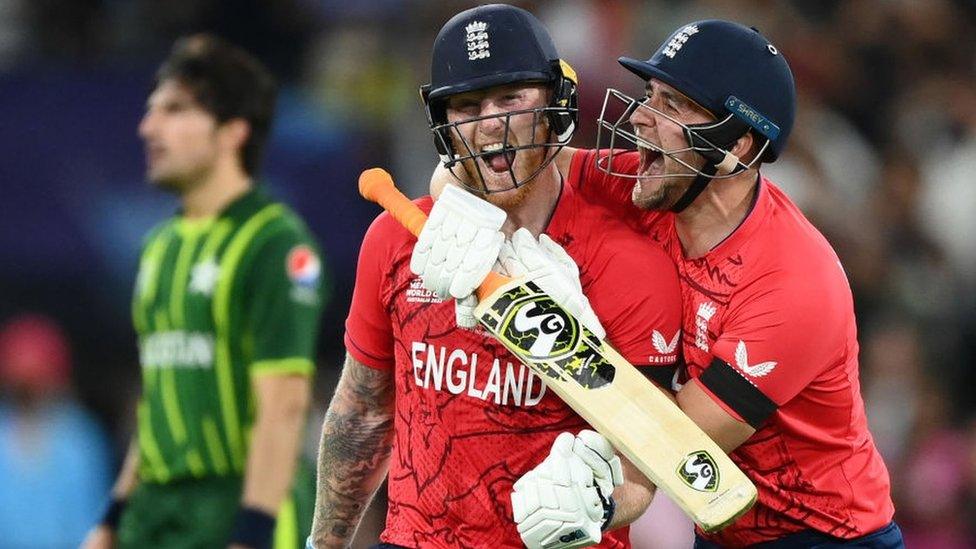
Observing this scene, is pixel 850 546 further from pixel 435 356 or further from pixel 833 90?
pixel 833 90

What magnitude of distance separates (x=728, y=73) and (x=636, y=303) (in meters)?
0.62

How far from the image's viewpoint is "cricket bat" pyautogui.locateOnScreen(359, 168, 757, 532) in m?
3.66

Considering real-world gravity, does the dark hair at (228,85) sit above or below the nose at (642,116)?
below

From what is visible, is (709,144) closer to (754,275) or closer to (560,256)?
(754,275)

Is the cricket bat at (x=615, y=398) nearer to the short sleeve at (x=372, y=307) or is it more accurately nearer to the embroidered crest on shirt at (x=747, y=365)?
the embroidered crest on shirt at (x=747, y=365)

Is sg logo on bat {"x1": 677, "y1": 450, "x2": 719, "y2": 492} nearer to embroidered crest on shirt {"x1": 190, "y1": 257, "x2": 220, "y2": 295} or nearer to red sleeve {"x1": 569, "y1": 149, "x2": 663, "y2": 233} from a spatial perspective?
red sleeve {"x1": 569, "y1": 149, "x2": 663, "y2": 233}

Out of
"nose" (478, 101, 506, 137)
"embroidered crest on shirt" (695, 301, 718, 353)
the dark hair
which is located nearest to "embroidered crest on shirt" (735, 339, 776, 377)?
"embroidered crest on shirt" (695, 301, 718, 353)

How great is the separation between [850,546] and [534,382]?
2.94 ft

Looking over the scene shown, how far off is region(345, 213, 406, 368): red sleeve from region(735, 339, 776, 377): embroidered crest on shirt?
2.65 ft

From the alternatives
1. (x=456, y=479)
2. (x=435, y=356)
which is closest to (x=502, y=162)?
(x=435, y=356)

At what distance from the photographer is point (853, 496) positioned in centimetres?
418

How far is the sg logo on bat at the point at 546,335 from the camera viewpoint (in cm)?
372

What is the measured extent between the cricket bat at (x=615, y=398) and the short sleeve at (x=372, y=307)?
1.37 feet

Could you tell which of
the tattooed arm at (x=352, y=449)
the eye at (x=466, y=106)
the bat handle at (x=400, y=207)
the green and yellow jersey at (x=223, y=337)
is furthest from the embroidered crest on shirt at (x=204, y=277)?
the eye at (x=466, y=106)
